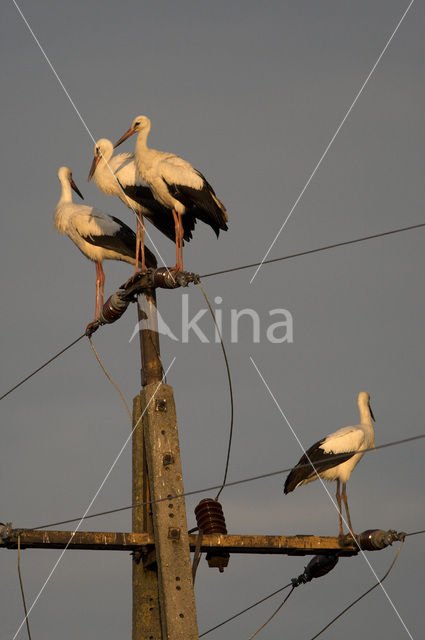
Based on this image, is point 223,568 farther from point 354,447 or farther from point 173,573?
point 354,447

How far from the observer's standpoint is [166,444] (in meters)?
10.9

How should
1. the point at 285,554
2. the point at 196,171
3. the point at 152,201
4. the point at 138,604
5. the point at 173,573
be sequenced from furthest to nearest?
the point at 152,201, the point at 196,171, the point at 285,554, the point at 138,604, the point at 173,573

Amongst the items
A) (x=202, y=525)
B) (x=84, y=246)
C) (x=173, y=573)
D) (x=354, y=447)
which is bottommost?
(x=173, y=573)

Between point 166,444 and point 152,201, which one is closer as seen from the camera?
point 166,444

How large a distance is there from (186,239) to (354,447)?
3595mm

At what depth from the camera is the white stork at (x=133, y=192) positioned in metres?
16.2

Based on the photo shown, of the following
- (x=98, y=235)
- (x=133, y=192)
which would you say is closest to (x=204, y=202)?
(x=133, y=192)

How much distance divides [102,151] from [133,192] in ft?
4.37

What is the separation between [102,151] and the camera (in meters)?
17.5

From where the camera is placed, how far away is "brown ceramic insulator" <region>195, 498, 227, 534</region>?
11.4 m

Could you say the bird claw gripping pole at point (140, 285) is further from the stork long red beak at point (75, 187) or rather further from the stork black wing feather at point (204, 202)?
the stork long red beak at point (75, 187)

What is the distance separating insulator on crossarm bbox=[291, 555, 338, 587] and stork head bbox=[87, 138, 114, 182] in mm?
6883

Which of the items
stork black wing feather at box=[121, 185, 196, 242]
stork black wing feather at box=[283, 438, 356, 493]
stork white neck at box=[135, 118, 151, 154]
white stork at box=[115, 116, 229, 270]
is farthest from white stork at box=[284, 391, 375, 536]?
stork white neck at box=[135, 118, 151, 154]

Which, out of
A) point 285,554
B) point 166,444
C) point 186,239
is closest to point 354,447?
point 186,239
